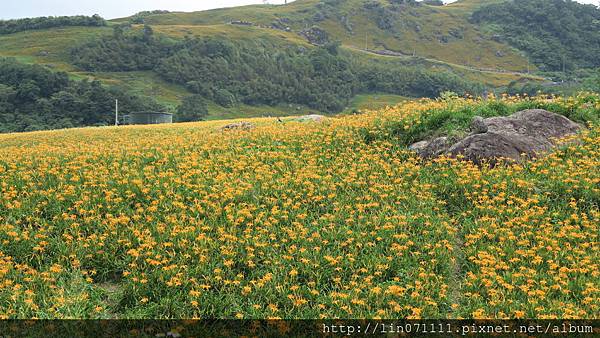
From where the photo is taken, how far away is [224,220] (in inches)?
385

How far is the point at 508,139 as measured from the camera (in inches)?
531

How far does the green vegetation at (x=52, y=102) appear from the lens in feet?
258

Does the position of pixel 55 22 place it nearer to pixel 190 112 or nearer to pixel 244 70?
pixel 244 70

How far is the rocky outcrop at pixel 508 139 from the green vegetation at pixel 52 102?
71.6 m

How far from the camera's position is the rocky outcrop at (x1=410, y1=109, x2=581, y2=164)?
13.2 metres

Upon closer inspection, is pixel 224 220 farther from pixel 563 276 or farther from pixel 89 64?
pixel 89 64

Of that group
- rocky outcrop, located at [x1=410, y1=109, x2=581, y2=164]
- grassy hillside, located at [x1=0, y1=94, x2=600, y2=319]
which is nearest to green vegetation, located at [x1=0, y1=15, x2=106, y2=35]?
grassy hillside, located at [x1=0, y1=94, x2=600, y2=319]

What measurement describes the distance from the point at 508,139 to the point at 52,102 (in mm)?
83486

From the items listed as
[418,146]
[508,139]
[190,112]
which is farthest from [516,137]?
[190,112]

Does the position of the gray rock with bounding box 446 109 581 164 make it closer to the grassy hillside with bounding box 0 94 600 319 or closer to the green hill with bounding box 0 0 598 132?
the grassy hillside with bounding box 0 94 600 319

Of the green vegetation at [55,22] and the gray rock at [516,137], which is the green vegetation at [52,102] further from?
the green vegetation at [55,22]

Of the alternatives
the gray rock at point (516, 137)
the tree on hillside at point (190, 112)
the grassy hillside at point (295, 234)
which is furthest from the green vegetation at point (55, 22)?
the gray rock at point (516, 137)

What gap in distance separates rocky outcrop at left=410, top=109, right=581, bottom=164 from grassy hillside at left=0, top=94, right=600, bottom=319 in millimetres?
539

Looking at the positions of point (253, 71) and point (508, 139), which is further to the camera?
point (253, 71)
